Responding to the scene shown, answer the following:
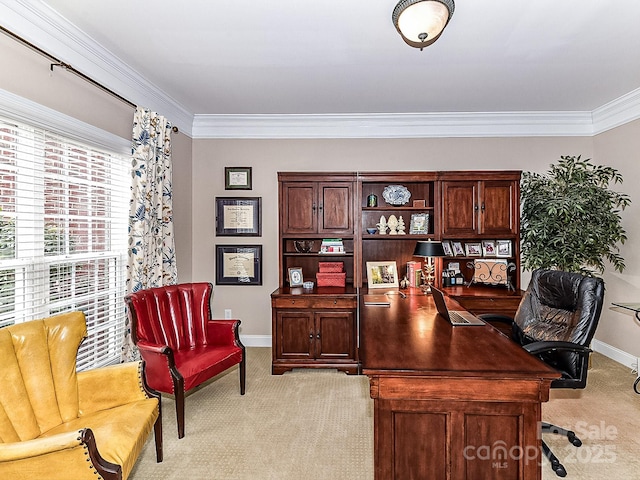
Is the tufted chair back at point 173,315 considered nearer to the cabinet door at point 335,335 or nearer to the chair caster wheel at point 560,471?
the cabinet door at point 335,335

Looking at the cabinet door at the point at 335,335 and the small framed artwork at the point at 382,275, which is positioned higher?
the small framed artwork at the point at 382,275

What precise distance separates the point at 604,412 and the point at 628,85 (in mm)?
2864

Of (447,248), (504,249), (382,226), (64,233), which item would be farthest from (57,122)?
(504,249)

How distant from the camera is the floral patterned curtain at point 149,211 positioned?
119 inches

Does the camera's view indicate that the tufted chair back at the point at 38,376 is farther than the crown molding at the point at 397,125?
No

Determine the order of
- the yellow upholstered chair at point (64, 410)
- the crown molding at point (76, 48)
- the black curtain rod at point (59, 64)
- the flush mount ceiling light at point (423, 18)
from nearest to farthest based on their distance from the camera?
the yellow upholstered chair at point (64, 410) → the flush mount ceiling light at point (423, 18) → the black curtain rod at point (59, 64) → the crown molding at point (76, 48)

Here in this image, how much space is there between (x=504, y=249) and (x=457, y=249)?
49 centimetres

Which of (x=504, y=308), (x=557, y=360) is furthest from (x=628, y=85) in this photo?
(x=557, y=360)

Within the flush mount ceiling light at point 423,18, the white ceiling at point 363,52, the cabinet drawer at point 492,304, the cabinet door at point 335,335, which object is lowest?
the cabinet door at point 335,335

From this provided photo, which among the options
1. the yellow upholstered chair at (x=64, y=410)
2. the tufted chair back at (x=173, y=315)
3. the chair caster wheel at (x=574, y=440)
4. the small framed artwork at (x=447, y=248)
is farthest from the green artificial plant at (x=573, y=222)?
the yellow upholstered chair at (x=64, y=410)

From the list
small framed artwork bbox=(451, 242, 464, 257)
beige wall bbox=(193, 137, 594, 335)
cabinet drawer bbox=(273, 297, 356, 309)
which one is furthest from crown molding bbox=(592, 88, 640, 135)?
cabinet drawer bbox=(273, 297, 356, 309)

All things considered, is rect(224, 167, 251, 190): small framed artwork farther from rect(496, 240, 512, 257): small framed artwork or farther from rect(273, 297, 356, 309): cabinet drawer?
rect(496, 240, 512, 257): small framed artwork

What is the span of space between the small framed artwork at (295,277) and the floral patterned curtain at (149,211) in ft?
3.89

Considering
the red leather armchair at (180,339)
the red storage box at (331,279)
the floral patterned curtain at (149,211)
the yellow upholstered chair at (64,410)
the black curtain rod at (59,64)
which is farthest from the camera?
the red storage box at (331,279)
